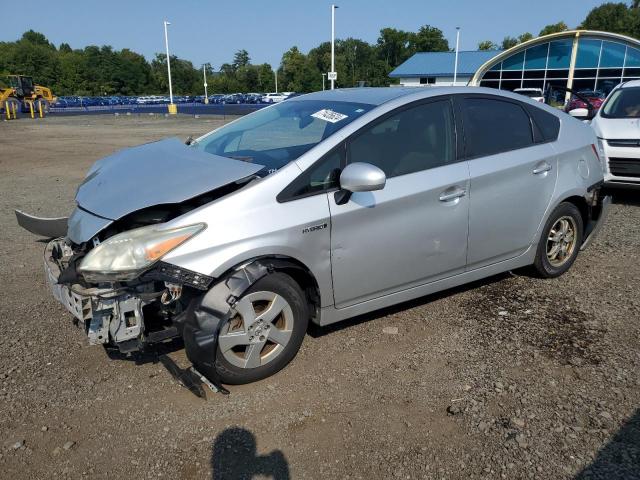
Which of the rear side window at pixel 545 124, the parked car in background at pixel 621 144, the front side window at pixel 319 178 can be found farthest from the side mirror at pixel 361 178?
the parked car in background at pixel 621 144

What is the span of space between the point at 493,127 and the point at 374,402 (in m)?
2.40

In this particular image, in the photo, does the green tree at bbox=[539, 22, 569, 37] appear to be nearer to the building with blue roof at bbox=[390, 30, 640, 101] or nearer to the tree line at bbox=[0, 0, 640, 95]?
the tree line at bbox=[0, 0, 640, 95]

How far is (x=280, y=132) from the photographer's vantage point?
4.16m

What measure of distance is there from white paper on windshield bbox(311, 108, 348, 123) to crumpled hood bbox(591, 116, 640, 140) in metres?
5.59

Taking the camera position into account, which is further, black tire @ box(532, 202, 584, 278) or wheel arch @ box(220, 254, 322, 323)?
black tire @ box(532, 202, 584, 278)

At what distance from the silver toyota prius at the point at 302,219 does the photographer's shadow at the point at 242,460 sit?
0.43 m

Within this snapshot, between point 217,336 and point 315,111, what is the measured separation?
6.36ft

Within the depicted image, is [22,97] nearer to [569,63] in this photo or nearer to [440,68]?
[569,63]

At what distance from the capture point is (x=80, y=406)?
3033 mm

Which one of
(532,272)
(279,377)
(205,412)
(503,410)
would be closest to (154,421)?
(205,412)

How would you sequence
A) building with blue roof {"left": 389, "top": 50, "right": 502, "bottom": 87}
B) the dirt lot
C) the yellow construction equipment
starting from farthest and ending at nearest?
1. building with blue roof {"left": 389, "top": 50, "right": 502, "bottom": 87}
2. the yellow construction equipment
3. the dirt lot

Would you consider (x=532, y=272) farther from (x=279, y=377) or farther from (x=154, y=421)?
(x=154, y=421)

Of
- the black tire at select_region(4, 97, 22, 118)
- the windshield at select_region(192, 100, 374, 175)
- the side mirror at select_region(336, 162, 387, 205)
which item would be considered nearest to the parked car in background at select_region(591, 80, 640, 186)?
the windshield at select_region(192, 100, 374, 175)

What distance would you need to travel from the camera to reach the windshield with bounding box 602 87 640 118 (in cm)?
821
